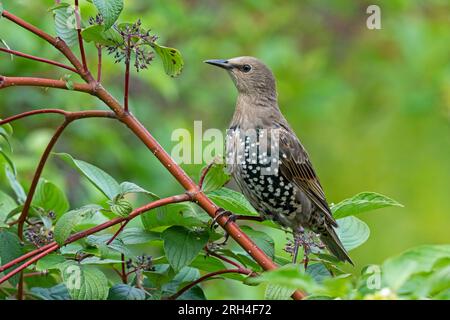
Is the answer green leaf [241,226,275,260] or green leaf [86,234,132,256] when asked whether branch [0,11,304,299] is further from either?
green leaf [86,234,132,256]

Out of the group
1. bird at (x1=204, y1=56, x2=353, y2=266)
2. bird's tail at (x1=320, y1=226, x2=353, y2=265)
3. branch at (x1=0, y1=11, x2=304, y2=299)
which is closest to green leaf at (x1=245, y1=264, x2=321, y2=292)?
branch at (x1=0, y1=11, x2=304, y2=299)

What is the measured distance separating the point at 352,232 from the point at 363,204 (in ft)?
1.23

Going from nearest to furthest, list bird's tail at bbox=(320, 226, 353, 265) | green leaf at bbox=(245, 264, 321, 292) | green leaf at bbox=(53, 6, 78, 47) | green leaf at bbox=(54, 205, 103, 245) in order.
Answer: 1. green leaf at bbox=(245, 264, 321, 292)
2. green leaf at bbox=(54, 205, 103, 245)
3. green leaf at bbox=(53, 6, 78, 47)
4. bird's tail at bbox=(320, 226, 353, 265)

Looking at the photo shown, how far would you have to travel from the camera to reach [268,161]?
3.30 m

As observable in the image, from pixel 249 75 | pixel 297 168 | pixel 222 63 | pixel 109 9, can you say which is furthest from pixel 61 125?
pixel 249 75

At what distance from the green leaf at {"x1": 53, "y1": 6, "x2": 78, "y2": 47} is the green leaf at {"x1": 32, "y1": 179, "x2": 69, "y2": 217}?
52 centimetres

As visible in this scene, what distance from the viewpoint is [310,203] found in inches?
133

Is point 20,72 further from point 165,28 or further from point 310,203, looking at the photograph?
point 310,203

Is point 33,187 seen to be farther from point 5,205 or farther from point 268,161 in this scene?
point 268,161

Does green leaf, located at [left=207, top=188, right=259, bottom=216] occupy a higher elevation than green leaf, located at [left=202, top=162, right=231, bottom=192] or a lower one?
lower

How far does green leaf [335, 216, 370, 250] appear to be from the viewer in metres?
2.38

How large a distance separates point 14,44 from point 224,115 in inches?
110

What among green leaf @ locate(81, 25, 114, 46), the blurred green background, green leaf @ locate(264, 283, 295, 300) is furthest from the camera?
the blurred green background
